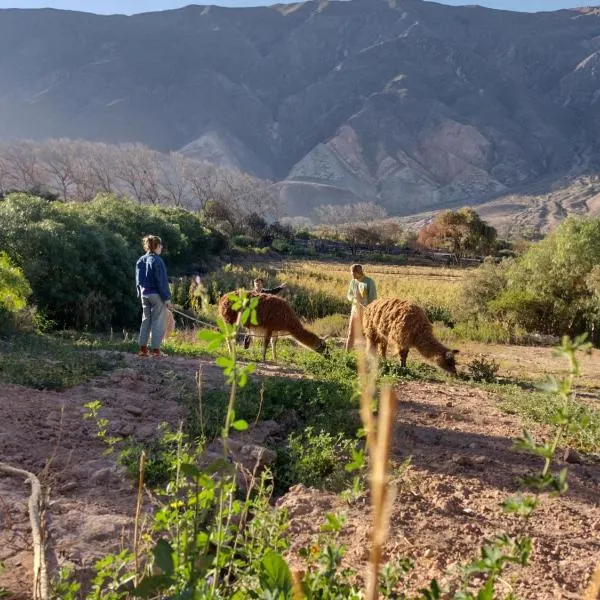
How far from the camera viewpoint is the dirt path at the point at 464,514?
3.16 meters

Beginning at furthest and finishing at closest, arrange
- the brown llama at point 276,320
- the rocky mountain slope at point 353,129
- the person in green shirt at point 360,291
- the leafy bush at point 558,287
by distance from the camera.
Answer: the rocky mountain slope at point 353,129, the leafy bush at point 558,287, the person in green shirt at point 360,291, the brown llama at point 276,320

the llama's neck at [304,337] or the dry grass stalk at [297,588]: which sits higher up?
the dry grass stalk at [297,588]

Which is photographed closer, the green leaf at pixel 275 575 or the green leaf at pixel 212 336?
the green leaf at pixel 212 336

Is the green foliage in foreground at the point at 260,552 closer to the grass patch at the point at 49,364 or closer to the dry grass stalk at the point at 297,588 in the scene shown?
the dry grass stalk at the point at 297,588

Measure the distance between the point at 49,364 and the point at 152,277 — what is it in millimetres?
2230

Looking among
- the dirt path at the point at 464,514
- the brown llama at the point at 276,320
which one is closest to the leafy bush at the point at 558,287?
the brown llama at the point at 276,320

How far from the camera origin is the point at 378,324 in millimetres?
9469

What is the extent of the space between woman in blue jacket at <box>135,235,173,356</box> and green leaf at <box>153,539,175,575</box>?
7282mm

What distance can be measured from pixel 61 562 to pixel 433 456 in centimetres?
323

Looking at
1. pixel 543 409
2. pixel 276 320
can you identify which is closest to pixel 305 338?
pixel 276 320

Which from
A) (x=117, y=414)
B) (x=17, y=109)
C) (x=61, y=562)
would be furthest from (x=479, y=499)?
(x=17, y=109)

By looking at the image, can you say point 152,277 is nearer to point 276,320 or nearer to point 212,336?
point 276,320

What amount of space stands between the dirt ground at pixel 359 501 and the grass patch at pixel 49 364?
0.23m

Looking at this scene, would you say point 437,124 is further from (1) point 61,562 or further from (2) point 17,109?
(1) point 61,562
